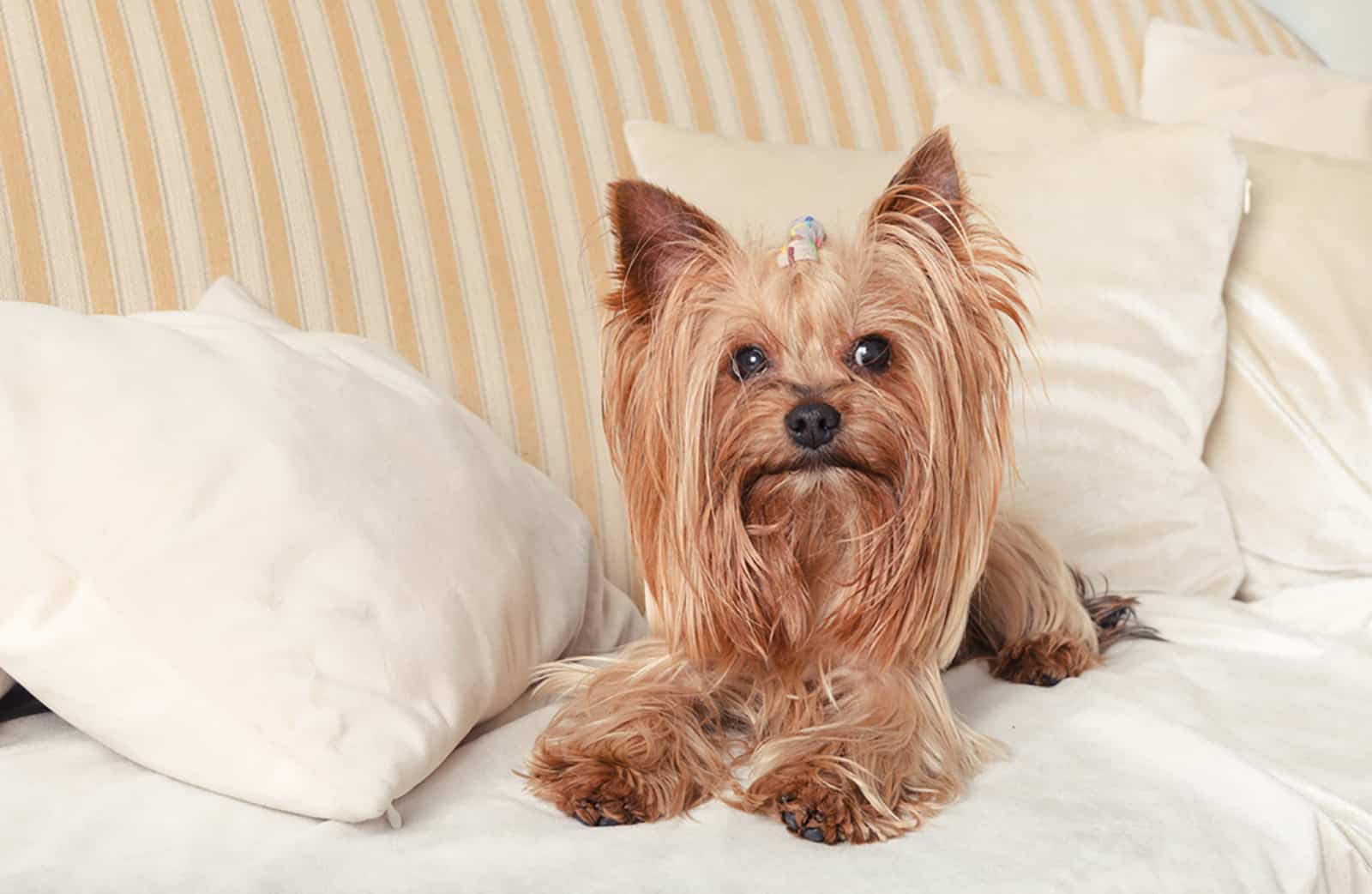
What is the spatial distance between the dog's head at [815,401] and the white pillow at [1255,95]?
1.26m

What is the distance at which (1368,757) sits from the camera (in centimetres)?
141

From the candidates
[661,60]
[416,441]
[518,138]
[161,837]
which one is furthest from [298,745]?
[661,60]

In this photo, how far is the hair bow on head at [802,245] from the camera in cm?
131

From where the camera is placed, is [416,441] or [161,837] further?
[416,441]

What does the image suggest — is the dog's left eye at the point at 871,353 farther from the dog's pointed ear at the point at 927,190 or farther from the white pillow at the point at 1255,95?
the white pillow at the point at 1255,95

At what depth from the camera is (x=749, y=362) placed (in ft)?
4.29

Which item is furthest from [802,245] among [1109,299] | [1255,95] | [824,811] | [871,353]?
[1255,95]

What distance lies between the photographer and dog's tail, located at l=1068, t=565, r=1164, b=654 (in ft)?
5.78

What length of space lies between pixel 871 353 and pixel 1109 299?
0.75 metres

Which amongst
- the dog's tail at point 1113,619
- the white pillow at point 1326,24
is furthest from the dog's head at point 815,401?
the white pillow at point 1326,24

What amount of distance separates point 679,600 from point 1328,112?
169 cm

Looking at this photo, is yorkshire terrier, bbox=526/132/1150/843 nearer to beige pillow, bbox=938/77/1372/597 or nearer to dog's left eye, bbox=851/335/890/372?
dog's left eye, bbox=851/335/890/372

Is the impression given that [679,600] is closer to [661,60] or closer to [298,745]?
[298,745]

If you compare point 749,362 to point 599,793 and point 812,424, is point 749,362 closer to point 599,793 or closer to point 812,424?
point 812,424
